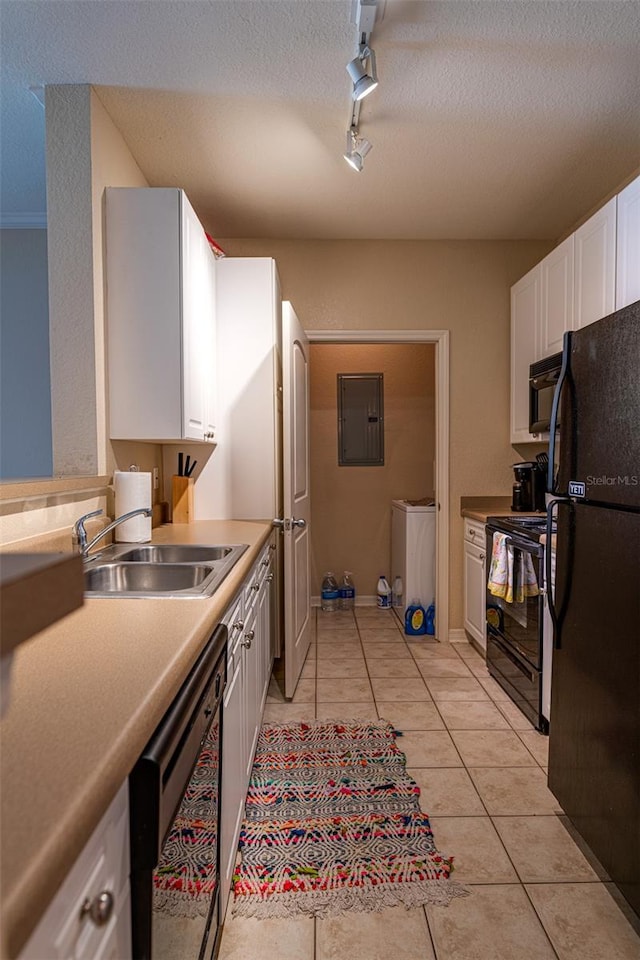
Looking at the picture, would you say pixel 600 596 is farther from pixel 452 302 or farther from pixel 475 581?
pixel 452 302

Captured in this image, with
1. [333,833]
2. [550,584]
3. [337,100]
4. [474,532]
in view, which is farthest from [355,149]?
[333,833]

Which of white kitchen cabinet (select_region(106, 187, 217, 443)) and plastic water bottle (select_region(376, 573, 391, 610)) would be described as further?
plastic water bottle (select_region(376, 573, 391, 610))

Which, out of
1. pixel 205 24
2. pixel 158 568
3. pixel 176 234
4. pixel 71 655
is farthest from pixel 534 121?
pixel 71 655

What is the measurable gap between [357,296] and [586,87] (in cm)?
165

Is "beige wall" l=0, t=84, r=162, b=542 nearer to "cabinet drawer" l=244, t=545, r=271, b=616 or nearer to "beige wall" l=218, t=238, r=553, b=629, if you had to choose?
"cabinet drawer" l=244, t=545, r=271, b=616

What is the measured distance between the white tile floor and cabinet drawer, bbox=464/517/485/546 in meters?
0.77

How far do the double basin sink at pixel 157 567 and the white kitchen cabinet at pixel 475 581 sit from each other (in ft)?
5.47

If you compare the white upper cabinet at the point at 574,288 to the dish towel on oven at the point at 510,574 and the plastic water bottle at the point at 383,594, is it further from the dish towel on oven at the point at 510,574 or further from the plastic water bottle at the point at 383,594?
the plastic water bottle at the point at 383,594

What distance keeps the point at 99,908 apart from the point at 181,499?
227 cm

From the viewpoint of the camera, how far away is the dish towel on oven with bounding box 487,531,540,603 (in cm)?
240

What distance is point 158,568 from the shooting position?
178 centimetres

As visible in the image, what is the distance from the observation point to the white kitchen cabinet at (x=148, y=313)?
2.10 metres

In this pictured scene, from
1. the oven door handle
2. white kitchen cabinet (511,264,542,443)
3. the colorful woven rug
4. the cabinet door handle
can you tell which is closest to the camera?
the cabinet door handle

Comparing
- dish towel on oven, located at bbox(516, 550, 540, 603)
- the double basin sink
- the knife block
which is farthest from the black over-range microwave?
the knife block
